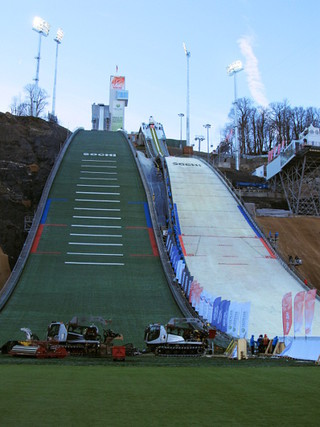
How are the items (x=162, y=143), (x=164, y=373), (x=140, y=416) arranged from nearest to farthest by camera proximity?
(x=140, y=416), (x=164, y=373), (x=162, y=143)

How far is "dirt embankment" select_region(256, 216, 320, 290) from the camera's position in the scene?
27.1 m

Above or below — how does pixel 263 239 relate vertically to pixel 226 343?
above

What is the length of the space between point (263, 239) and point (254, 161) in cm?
3981

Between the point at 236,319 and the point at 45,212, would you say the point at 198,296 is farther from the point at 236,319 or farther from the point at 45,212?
the point at 45,212

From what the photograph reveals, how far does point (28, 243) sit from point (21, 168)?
505 inches

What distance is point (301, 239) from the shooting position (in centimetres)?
3081

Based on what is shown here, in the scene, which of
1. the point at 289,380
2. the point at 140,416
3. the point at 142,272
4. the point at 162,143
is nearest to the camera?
the point at 140,416

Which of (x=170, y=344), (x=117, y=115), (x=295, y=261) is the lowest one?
(x=170, y=344)

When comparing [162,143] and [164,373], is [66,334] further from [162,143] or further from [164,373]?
[162,143]

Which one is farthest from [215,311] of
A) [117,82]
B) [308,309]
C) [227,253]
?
[117,82]

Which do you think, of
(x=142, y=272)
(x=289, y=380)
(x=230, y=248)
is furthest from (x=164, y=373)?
(x=230, y=248)

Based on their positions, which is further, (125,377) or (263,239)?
(263,239)

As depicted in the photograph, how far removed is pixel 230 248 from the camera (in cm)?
2622

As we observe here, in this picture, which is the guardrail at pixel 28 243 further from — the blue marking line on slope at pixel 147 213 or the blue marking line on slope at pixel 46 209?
the blue marking line on slope at pixel 147 213
